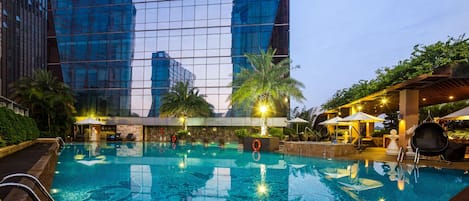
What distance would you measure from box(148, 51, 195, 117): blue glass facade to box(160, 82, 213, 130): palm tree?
3.29 metres

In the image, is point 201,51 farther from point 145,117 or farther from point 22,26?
point 22,26

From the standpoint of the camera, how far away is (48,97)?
96.1ft

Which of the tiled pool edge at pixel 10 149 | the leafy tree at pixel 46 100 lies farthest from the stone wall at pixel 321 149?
the leafy tree at pixel 46 100

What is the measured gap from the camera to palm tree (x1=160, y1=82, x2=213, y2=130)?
32.6m

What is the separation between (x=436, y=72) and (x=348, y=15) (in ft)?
379

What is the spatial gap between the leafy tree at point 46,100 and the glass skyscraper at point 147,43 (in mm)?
6958

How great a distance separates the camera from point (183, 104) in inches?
1282

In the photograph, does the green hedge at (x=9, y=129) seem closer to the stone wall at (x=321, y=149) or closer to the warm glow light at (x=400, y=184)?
the warm glow light at (x=400, y=184)

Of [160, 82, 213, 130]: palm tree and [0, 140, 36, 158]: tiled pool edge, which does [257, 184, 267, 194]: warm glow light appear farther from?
[160, 82, 213, 130]: palm tree


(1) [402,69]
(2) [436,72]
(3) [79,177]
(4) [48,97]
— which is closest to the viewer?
(3) [79,177]

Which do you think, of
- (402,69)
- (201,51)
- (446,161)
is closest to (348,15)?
(201,51)

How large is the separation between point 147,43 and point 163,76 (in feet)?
12.9

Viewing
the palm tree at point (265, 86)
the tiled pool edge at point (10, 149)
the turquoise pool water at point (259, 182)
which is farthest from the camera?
the palm tree at point (265, 86)

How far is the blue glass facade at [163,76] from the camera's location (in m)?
36.9
